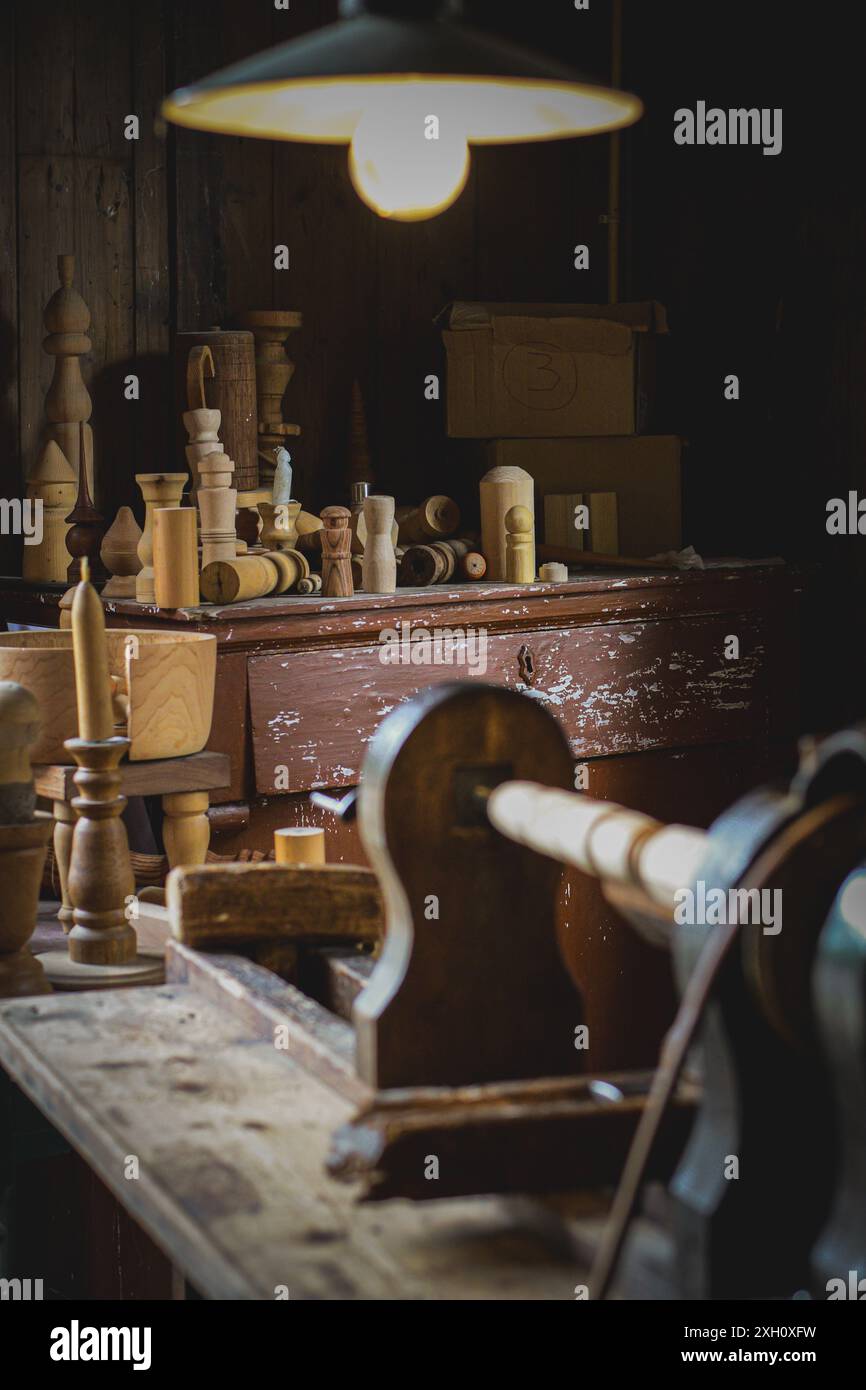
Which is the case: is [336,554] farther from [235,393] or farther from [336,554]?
[235,393]

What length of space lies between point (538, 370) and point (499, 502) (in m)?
0.52

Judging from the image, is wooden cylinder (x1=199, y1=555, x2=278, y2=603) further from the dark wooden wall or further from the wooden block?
the wooden block

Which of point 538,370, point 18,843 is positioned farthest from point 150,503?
point 18,843

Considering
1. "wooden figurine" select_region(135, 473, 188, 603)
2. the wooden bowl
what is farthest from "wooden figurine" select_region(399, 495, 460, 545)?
the wooden bowl

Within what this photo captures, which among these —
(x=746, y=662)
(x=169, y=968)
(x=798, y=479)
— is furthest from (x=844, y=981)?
(x=798, y=479)

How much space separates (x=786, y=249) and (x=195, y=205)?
1462 mm

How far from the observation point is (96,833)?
2055 millimetres

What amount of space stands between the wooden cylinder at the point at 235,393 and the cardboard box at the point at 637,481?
788mm

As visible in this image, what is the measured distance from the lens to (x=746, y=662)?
13.9 ft

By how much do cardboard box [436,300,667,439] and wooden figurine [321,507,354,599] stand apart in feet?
2.71

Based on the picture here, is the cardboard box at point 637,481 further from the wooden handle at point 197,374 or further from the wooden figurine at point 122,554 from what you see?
the wooden figurine at point 122,554

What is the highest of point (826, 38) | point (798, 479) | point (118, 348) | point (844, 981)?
point (826, 38)

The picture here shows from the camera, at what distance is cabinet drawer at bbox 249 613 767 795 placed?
3486 millimetres

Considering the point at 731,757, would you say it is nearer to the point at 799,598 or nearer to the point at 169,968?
the point at 799,598
